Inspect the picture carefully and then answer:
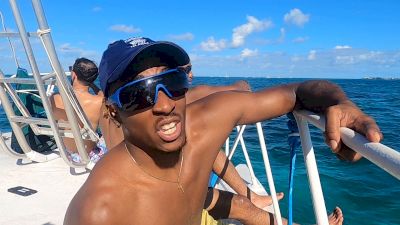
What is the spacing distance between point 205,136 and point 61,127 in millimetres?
2415

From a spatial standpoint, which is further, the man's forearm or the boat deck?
the boat deck

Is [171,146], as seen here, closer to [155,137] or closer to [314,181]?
[155,137]

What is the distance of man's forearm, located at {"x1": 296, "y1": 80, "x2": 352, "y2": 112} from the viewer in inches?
60.2

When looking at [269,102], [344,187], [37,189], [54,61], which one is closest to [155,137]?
[269,102]

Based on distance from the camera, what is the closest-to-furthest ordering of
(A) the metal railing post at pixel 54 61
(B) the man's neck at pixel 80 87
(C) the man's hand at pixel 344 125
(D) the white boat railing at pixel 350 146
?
(D) the white boat railing at pixel 350 146 < (C) the man's hand at pixel 344 125 < (A) the metal railing post at pixel 54 61 < (B) the man's neck at pixel 80 87

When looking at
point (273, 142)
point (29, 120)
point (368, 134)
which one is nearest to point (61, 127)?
point (29, 120)

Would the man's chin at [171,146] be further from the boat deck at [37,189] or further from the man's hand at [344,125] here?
the boat deck at [37,189]

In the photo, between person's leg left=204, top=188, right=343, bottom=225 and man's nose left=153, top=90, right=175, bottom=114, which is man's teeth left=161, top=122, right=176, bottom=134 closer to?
man's nose left=153, top=90, right=175, bottom=114

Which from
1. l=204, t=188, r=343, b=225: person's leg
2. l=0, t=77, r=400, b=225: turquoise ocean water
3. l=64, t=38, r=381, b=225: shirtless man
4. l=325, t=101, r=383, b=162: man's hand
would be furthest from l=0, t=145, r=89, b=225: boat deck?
l=0, t=77, r=400, b=225: turquoise ocean water

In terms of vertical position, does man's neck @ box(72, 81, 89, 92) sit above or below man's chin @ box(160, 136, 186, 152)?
below

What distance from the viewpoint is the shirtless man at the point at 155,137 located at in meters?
1.37

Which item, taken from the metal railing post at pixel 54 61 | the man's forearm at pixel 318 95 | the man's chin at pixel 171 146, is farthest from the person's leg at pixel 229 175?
the metal railing post at pixel 54 61

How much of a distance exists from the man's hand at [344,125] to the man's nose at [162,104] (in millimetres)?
618

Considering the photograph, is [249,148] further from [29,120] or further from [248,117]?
[248,117]
